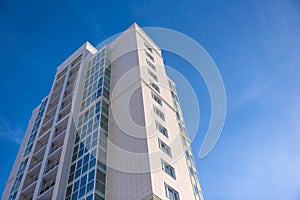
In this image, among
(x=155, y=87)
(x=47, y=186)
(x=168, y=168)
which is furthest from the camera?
(x=155, y=87)

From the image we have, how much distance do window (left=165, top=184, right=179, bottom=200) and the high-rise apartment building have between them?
74 millimetres

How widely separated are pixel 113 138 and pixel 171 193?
302 inches

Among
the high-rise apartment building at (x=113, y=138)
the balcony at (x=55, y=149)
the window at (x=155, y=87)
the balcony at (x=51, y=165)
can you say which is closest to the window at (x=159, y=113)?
the high-rise apartment building at (x=113, y=138)

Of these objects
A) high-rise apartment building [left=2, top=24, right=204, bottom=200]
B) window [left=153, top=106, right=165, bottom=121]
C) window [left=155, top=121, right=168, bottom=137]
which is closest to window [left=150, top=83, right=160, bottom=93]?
high-rise apartment building [left=2, top=24, right=204, bottom=200]

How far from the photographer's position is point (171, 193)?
2203 centimetres

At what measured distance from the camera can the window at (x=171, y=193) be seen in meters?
21.5

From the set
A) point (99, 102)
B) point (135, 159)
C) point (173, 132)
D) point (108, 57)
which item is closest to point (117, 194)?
point (135, 159)

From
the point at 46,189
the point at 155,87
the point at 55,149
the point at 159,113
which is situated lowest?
the point at 46,189

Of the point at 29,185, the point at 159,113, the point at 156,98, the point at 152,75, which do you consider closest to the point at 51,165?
the point at 29,185

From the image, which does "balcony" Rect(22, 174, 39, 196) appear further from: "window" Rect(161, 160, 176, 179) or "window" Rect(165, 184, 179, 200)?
"window" Rect(165, 184, 179, 200)

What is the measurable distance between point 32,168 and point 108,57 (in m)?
16.4

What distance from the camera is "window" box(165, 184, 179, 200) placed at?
21516 mm

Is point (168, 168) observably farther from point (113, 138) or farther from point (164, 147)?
point (113, 138)

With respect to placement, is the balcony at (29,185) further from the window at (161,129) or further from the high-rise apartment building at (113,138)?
the window at (161,129)
